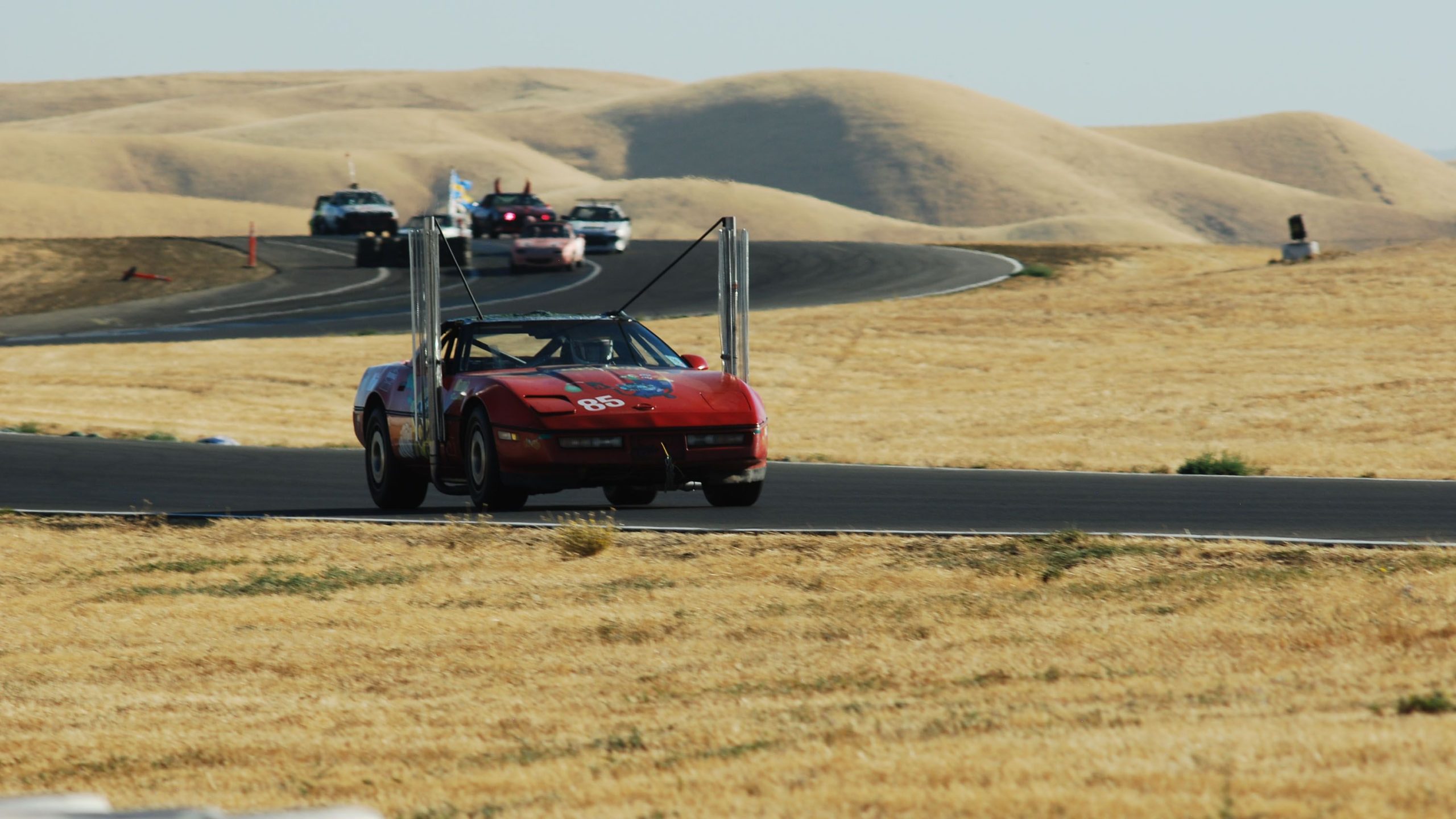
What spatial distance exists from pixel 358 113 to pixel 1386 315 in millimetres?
176341

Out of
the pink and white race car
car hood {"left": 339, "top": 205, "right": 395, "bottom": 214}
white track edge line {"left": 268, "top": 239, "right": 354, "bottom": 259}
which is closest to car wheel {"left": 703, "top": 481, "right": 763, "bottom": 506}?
the pink and white race car

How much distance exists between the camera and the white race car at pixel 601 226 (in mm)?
49031

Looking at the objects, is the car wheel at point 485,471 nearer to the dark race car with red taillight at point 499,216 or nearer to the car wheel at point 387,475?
the car wheel at point 387,475

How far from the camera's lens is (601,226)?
4916 cm

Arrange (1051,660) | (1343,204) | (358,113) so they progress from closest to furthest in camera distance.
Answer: (1051,660), (1343,204), (358,113)

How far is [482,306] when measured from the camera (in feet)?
121

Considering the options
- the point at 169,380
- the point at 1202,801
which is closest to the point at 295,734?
the point at 1202,801

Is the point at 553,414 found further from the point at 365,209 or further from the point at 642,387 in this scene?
the point at 365,209

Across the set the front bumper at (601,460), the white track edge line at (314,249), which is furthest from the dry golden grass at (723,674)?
the white track edge line at (314,249)

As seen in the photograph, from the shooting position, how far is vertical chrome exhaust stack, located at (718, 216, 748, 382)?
12.8 m

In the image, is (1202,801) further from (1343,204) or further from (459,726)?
(1343,204)

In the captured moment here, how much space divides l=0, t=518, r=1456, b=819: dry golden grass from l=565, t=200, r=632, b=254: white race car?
36.8m

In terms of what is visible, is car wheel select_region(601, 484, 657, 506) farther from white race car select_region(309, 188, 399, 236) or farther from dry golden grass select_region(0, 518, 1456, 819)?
white race car select_region(309, 188, 399, 236)

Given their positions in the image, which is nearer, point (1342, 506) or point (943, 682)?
point (943, 682)
